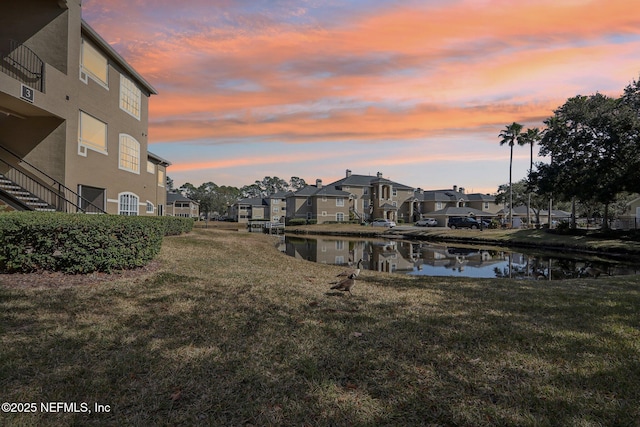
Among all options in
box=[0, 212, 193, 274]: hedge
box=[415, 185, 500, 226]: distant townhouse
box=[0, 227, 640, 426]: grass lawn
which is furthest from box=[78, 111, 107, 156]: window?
box=[415, 185, 500, 226]: distant townhouse

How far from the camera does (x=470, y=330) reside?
17.6 feet

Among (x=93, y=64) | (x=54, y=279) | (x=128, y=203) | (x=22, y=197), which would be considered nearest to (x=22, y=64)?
(x=93, y=64)

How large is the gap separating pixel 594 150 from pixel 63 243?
41344 millimetres

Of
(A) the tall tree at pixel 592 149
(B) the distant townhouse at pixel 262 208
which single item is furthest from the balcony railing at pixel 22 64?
(B) the distant townhouse at pixel 262 208

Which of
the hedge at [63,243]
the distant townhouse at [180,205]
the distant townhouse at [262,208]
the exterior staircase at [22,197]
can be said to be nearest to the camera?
the hedge at [63,243]

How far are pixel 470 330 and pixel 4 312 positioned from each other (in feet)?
24.5

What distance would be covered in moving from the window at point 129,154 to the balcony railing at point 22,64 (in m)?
5.56

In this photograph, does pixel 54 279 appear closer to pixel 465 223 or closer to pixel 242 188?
pixel 465 223

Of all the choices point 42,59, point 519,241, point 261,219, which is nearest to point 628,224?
point 519,241

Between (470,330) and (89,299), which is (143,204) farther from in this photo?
(470,330)

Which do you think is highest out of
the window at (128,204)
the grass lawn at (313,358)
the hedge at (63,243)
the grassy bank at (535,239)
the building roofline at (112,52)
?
the building roofline at (112,52)

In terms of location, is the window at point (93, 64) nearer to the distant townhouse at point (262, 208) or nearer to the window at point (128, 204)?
the window at point (128, 204)

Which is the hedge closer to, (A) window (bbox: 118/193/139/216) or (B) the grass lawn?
(B) the grass lawn

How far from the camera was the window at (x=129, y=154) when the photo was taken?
18734 mm
